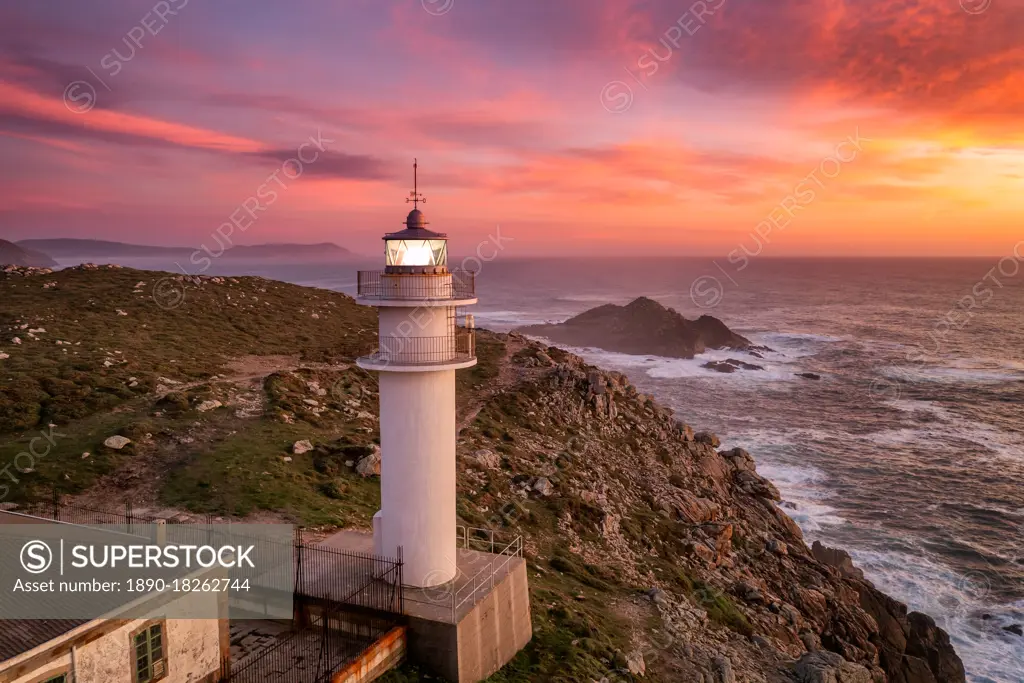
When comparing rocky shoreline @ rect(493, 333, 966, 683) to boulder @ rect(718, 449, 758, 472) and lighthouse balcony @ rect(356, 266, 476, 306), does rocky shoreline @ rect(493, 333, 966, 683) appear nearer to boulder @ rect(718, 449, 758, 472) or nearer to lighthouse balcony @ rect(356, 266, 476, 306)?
boulder @ rect(718, 449, 758, 472)

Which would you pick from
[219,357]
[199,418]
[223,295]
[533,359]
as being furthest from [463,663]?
[223,295]

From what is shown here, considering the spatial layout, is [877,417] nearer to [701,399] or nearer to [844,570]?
[701,399]

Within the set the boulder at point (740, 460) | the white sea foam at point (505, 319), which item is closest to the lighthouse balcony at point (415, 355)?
the boulder at point (740, 460)

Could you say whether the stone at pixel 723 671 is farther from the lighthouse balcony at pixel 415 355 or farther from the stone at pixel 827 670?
the lighthouse balcony at pixel 415 355

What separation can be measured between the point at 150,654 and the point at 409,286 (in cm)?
743

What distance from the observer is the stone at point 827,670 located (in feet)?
59.3

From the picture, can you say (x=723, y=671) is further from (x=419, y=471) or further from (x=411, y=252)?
(x=411, y=252)

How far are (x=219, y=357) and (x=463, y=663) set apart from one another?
28070 mm

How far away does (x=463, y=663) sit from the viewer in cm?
1326

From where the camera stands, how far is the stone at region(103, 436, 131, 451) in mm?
22734

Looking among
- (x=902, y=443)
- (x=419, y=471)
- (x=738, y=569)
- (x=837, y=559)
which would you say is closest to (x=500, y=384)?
(x=738, y=569)

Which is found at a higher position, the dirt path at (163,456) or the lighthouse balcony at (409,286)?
the lighthouse balcony at (409,286)
